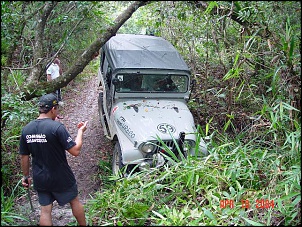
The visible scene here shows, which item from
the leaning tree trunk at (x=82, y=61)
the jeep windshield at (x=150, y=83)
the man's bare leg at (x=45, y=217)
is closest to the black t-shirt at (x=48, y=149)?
the man's bare leg at (x=45, y=217)

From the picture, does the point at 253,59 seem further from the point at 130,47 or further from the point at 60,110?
the point at 60,110

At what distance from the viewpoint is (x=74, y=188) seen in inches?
124

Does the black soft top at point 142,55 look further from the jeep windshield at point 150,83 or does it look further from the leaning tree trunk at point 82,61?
the leaning tree trunk at point 82,61

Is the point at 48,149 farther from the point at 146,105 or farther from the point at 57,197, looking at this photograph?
the point at 146,105

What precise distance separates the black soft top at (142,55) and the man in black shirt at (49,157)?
2329 millimetres

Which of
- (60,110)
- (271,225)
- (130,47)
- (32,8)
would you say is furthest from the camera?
(60,110)

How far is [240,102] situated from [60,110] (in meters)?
4.71

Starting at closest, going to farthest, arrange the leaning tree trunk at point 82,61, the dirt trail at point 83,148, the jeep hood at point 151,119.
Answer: the dirt trail at point 83,148 → the leaning tree trunk at point 82,61 → the jeep hood at point 151,119

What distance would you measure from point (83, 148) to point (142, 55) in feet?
7.43

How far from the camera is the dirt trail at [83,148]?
3.80 m

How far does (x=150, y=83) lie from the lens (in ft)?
17.8

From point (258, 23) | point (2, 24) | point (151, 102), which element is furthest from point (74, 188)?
point (258, 23)

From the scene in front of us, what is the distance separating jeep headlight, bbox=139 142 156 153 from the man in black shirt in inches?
60.5
